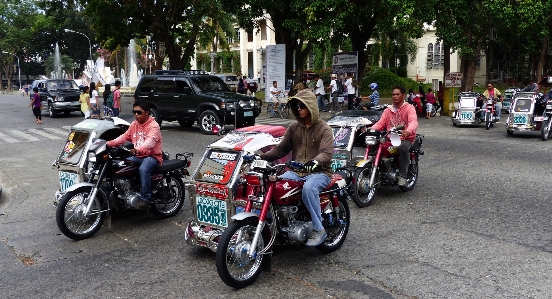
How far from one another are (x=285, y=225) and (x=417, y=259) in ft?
5.01

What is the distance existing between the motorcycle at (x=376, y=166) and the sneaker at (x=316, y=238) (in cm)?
254

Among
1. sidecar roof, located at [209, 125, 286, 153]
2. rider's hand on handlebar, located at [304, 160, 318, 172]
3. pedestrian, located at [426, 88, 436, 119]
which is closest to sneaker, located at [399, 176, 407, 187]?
sidecar roof, located at [209, 125, 286, 153]

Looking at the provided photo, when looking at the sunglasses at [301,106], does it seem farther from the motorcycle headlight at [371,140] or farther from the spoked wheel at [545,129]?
the spoked wheel at [545,129]

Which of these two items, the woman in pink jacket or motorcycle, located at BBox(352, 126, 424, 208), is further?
the woman in pink jacket

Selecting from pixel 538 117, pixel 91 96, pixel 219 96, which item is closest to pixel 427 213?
pixel 538 117

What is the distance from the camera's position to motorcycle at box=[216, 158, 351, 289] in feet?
16.9

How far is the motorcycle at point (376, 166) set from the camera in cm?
832

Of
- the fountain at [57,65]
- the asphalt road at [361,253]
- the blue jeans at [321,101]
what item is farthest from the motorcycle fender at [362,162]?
the fountain at [57,65]

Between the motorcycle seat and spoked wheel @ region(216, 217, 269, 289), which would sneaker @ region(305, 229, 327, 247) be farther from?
the motorcycle seat

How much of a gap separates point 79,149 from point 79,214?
1340mm

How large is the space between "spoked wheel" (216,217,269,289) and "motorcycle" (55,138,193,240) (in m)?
2.54

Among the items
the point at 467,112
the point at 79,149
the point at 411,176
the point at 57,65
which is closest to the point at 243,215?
the point at 79,149

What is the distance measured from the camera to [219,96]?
719 inches

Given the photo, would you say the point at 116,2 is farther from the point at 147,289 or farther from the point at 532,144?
the point at 147,289
